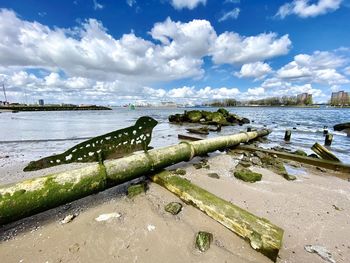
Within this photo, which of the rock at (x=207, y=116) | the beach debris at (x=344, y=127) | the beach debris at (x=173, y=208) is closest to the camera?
the beach debris at (x=173, y=208)

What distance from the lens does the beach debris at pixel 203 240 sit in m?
2.61

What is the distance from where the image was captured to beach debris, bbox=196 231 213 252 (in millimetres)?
2607

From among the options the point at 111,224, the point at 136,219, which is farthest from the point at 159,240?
the point at 111,224

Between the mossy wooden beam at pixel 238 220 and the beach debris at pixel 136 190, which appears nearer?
the mossy wooden beam at pixel 238 220

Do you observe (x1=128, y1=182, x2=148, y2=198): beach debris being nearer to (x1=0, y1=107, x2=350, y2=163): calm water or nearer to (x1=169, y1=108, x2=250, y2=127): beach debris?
(x1=0, y1=107, x2=350, y2=163): calm water

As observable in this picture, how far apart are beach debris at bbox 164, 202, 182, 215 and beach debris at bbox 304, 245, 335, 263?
1901mm

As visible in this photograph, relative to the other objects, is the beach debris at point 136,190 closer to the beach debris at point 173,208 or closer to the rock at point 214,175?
the beach debris at point 173,208

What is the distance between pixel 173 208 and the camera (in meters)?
3.42

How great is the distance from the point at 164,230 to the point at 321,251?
2.17 meters

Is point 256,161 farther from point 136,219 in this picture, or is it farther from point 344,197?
point 136,219

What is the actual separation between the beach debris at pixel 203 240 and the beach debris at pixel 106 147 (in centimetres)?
→ 214

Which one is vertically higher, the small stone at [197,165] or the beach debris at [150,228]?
the beach debris at [150,228]

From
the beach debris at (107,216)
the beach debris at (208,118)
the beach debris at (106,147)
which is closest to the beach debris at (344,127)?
the beach debris at (208,118)

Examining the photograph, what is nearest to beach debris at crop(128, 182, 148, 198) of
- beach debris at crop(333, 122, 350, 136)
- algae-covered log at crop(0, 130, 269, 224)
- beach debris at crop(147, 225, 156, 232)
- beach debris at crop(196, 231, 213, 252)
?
algae-covered log at crop(0, 130, 269, 224)
